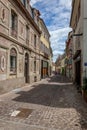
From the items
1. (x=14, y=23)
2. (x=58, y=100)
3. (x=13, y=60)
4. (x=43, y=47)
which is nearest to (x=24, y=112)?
(x=58, y=100)

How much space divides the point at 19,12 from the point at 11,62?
15.9 ft

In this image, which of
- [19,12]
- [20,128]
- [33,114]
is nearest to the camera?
[20,128]

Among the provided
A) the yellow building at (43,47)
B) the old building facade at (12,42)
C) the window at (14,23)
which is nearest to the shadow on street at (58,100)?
the old building facade at (12,42)

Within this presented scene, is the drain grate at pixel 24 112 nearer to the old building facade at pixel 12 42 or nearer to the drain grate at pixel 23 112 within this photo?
the drain grate at pixel 23 112

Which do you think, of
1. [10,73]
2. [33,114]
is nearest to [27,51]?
[10,73]

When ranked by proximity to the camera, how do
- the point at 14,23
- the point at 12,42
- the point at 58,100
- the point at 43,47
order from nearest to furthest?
the point at 58,100 → the point at 12,42 → the point at 14,23 → the point at 43,47

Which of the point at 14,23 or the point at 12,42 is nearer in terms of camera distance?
the point at 12,42

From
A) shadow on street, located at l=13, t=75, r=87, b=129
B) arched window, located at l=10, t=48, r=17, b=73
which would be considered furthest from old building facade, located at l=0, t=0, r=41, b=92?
shadow on street, located at l=13, t=75, r=87, b=129

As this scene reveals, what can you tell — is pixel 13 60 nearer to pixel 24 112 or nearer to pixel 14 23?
pixel 14 23

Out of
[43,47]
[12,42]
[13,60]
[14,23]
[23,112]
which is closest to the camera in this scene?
[23,112]

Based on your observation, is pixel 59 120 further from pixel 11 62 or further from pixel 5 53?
pixel 11 62

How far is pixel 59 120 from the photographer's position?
6492 millimetres

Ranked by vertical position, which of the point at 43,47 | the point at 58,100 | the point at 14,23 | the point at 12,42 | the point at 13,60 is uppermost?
the point at 43,47

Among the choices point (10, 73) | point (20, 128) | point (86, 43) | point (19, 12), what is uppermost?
point (19, 12)
